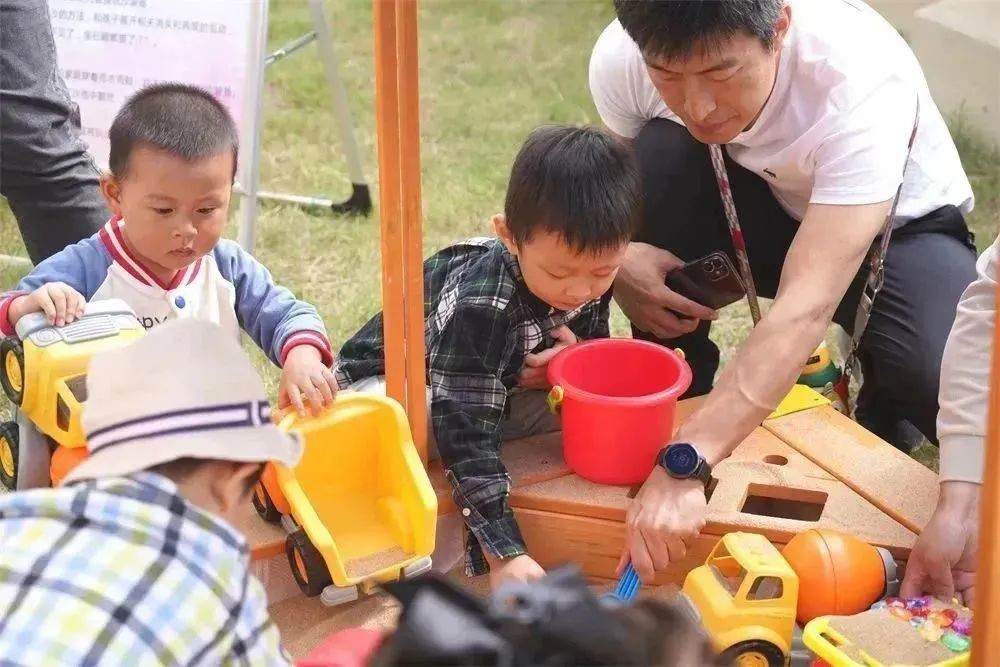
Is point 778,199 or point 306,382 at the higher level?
point 778,199

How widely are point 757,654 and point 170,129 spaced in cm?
88

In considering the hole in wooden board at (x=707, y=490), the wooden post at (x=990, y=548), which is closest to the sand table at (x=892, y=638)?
the wooden post at (x=990, y=548)

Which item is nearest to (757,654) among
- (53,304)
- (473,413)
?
(473,413)

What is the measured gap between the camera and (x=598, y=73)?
1.75 m

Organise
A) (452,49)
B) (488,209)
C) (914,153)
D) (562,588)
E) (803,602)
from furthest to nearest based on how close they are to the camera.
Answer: (452,49), (488,209), (914,153), (803,602), (562,588)

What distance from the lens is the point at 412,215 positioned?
1.26 metres

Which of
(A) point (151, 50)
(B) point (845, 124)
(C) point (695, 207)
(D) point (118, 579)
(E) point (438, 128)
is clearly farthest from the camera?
(E) point (438, 128)

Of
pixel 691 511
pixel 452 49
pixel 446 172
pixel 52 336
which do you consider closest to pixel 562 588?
pixel 691 511

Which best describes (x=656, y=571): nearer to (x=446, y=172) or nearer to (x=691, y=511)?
(x=691, y=511)

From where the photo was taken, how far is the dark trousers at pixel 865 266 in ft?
5.40

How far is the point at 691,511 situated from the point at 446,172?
1.54 m

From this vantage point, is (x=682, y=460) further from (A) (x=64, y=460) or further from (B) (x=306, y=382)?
(A) (x=64, y=460)

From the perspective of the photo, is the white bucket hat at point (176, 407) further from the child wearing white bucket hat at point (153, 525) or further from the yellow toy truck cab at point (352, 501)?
the yellow toy truck cab at point (352, 501)

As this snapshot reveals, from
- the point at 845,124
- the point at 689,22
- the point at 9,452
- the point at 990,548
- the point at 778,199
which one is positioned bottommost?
the point at 9,452
